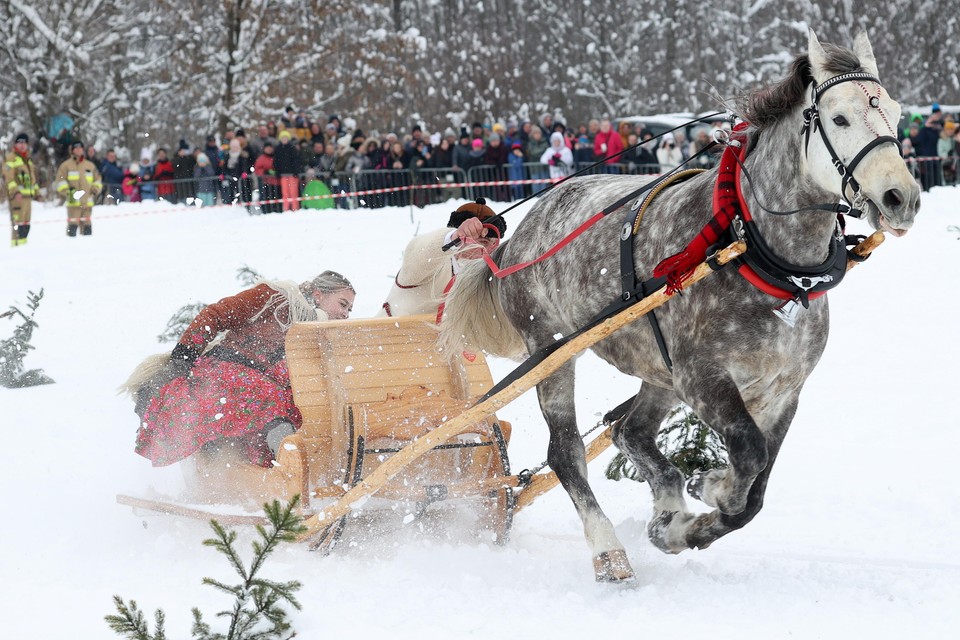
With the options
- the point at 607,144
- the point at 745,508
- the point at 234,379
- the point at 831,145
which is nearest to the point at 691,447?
the point at 745,508

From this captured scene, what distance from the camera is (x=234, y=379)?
229 inches

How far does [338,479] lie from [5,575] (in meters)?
1.47

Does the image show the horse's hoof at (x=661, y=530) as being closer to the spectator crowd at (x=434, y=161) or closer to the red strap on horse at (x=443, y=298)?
the red strap on horse at (x=443, y=298)

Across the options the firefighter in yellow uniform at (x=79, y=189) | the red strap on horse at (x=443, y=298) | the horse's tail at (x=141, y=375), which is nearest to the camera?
the red strap on horse at (x=443, y=298)

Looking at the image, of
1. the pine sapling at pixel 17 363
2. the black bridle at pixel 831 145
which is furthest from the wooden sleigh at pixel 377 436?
the pine sapling at pixel 17 363

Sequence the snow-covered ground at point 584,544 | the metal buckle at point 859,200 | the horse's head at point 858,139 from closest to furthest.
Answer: the horse's head at point 858,139
the metal buckle at point 859,200
the snow-covered ground at point 584,544

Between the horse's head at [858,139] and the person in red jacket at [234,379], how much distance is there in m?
2.97

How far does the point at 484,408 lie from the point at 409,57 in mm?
26258

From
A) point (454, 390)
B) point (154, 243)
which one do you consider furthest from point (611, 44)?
point (454, 390)

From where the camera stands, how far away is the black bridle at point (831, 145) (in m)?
3.66

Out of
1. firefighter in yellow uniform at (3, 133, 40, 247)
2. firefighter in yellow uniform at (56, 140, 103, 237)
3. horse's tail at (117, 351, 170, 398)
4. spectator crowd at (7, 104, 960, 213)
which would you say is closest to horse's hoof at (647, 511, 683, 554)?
horse's tail at (117, 351, 170, 398)

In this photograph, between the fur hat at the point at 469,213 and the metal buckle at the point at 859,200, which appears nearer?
the metal buckle at the point at 859,200

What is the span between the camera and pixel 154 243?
630 inches

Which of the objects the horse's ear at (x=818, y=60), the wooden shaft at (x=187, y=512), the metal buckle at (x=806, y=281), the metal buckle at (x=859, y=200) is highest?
the horse's ear at (x=818, y=60)
